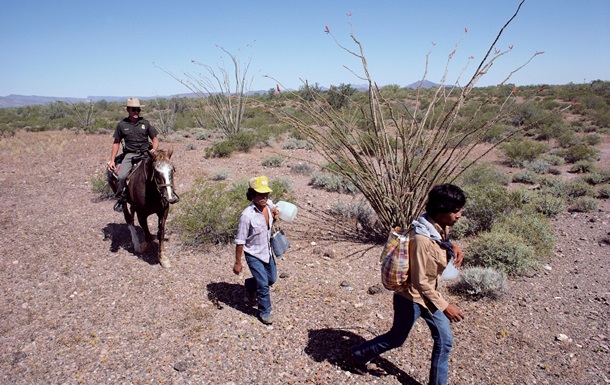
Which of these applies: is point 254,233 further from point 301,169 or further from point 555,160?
point 555,160

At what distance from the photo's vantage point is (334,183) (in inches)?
353

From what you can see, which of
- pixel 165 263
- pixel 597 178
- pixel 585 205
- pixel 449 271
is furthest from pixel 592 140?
pixel 165 263

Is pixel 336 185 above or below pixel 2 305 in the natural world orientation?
above

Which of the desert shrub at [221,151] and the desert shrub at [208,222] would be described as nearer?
the desert shrub at [208,222]

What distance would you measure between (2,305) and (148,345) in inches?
83.9

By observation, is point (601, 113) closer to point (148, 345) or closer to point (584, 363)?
point (584, 363)

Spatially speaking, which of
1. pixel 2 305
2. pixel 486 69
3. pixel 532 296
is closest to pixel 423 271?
pixel 532 296

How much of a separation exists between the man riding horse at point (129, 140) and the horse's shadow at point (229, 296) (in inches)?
86.3

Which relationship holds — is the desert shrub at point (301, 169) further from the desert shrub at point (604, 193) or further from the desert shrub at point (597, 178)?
the desert shrub at point (597, 178)

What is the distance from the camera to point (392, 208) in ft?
17.5

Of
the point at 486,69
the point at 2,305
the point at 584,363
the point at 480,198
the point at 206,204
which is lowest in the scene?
the point at 2,305

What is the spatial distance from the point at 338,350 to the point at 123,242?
14.0ft

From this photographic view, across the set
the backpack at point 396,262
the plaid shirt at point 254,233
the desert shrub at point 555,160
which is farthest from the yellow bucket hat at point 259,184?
the desert shrub at point 555,160

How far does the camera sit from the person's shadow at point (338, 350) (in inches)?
122
